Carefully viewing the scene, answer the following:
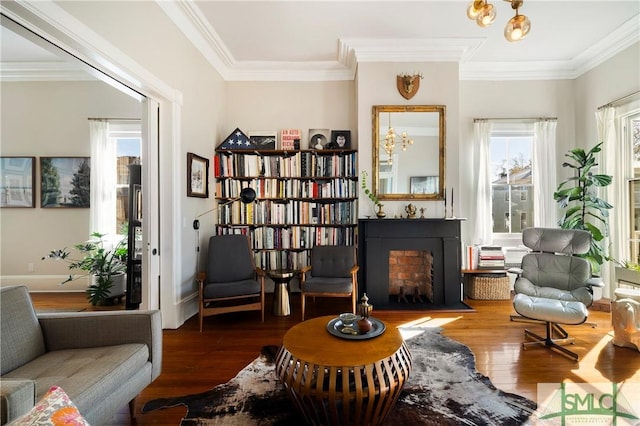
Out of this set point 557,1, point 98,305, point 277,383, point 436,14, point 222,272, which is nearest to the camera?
point 277,383

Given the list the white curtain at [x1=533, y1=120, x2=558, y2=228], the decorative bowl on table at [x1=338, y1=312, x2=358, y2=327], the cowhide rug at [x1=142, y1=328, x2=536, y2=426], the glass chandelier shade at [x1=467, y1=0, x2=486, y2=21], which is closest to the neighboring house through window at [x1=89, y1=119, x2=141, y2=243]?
the cowhide rug at [x1=142, y1=328, x2=536, y2=426]

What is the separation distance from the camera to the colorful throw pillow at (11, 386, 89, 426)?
759mm

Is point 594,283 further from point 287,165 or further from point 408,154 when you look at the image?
point 287,165

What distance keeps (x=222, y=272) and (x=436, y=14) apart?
3684mm

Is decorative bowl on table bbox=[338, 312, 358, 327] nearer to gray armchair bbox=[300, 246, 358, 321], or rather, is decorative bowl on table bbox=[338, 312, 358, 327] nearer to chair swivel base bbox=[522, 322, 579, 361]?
gray armchair bbox=[300, 246, 358, 321]

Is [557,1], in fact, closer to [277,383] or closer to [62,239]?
[277,383]

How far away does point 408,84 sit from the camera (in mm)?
3490

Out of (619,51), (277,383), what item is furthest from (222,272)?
(619,51)

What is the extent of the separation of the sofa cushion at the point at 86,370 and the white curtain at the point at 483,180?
4.06 meters

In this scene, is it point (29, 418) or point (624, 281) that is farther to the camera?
point (624, 281)

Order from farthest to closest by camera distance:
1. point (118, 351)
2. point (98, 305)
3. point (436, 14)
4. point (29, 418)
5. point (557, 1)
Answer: point (98, 305) < point (436, 14) < point (557, 1) < point (118, 351) < point (29, 418)

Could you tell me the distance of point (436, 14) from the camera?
116 inches

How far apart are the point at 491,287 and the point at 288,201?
297cm

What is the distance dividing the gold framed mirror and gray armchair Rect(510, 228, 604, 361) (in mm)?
1191
